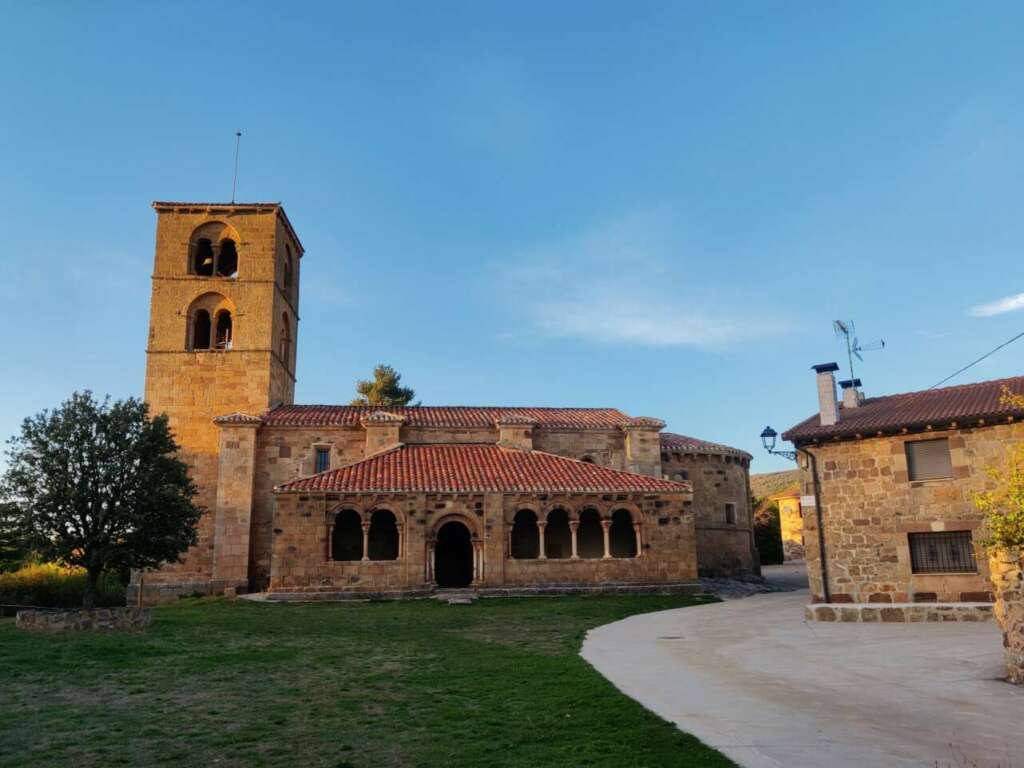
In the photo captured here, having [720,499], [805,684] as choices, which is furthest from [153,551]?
[720,499]

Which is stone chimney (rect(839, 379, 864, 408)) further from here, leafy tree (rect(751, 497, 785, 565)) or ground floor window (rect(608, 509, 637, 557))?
leafy tree (rect(751, 497, 785, 565))

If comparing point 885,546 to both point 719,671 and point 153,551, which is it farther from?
point 153,551

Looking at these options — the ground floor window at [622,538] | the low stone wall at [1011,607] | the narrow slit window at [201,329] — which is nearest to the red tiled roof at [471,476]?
the ground floor window at [622,538]

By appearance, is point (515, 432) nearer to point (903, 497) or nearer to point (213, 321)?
point (213, 321)

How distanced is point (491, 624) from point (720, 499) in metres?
18.9

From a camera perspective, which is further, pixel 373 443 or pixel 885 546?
pixel 373 443

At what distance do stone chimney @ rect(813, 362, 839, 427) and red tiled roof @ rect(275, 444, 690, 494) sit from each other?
8793 mm

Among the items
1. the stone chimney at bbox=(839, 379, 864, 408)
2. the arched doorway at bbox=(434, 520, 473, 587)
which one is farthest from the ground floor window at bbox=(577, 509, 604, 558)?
the stone chimney at bbox=(839, 379, 864, 408)

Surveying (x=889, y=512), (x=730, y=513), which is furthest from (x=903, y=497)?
(x=730, y=513)

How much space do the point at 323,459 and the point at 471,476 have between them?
7.41m

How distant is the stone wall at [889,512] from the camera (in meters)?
16.5

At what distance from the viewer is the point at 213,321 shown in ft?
110

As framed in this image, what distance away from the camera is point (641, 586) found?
85.5 ft

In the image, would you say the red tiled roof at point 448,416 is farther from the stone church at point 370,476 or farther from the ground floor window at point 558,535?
the ground floor window at point 558,535
